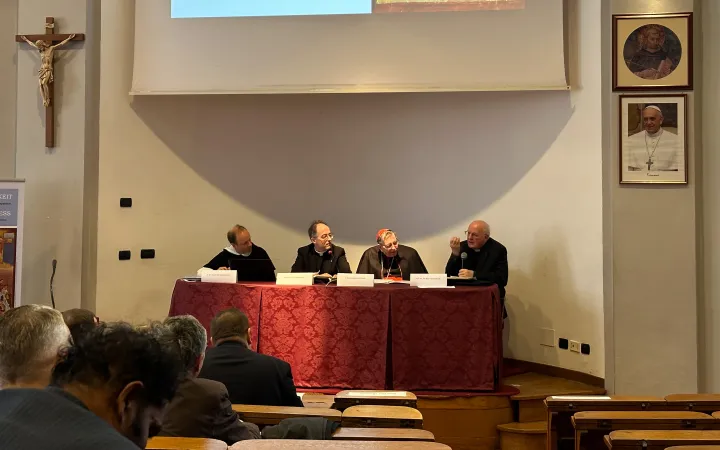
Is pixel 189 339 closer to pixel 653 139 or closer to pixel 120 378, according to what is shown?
pixel 120 378

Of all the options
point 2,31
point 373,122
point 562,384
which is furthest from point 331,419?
point 2,31

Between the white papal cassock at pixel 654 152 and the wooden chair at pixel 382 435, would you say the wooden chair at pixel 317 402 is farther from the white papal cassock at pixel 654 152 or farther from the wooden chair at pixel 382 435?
the white papal cassock at pixel 654 152

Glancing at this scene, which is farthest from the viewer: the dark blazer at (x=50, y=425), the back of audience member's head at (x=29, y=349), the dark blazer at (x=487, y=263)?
the dark blazer at (x=487, y=263)

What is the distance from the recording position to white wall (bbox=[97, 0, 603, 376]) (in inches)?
253

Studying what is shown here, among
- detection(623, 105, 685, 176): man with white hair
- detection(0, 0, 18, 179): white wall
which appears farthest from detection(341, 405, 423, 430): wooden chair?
detection(0, 0, 18, 179): white wall

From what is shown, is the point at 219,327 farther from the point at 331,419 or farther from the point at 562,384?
the point at 562,384

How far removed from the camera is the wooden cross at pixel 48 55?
623 cm

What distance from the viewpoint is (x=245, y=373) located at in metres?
3.29

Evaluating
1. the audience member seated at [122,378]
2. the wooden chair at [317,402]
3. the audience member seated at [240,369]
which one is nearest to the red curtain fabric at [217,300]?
the wooden chair at [317,402]

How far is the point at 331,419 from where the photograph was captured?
Result: 290 cm

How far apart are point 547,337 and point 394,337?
77.1 inches

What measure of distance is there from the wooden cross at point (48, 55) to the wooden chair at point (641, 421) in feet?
17.3

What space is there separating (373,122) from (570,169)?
1.99 meters

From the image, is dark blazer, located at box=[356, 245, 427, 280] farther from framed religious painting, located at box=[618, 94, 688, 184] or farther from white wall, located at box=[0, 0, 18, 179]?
white wall, located at box=[0, 0, 18, 179]
